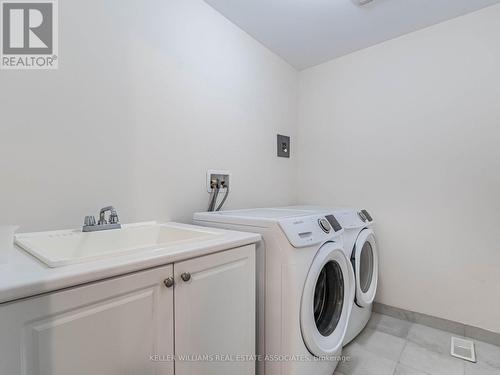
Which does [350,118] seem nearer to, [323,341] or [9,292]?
[323,341]

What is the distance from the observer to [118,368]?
67cm

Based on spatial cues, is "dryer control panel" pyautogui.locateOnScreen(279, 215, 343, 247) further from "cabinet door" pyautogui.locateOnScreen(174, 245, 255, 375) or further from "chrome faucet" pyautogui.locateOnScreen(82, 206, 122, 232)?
"chrome faucet" pyautogui.locateOnScreen(82, 206, 122, 232)

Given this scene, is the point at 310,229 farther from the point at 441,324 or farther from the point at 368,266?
the point at 441,324

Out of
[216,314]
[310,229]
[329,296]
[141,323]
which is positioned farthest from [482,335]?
[141,323]

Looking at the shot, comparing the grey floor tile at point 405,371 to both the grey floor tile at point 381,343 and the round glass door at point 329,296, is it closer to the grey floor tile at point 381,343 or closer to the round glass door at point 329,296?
the grey floor tile at point 381,343

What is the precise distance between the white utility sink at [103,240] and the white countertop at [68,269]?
0.10 feet

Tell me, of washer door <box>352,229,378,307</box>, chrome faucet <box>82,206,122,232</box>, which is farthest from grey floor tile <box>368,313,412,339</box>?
chrome faucet <box>82,206,122,232</box>

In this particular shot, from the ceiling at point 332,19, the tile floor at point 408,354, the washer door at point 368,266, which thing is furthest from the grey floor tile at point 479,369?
the ceiling at point 332,19

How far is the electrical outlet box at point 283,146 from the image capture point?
230 cm

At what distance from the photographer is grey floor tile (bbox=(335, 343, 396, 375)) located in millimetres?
1401

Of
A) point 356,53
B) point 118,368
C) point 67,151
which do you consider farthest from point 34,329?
point 356,53

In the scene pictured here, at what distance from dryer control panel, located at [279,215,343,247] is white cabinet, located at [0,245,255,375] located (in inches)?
7.1

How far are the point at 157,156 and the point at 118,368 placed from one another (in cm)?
99

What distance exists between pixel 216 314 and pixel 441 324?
5.92 ft
